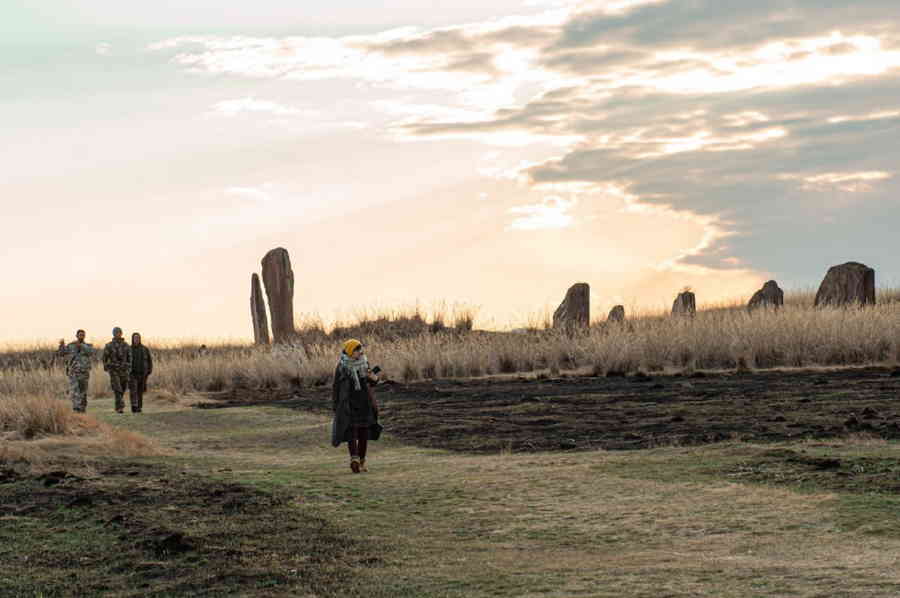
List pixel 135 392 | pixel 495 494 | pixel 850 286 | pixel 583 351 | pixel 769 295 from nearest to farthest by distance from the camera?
pixel 495 494 < pixel 135 392 < pixel 583 351 < pixel 850 286 < pixel 769 295

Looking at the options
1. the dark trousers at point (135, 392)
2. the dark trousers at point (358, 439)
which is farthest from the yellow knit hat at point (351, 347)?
the dark trousers at point (135, 392)

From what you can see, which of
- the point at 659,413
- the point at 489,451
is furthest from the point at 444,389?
the point at 489,451

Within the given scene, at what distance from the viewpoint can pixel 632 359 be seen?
26.1 m

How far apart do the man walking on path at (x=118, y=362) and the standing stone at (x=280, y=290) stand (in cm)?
1031

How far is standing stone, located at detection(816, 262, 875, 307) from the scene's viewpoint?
1231 inches

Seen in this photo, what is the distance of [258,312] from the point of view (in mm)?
38844

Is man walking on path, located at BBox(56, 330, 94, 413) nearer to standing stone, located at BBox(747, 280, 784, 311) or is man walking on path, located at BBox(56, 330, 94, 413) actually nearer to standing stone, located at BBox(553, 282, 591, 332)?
standing stone, located at BBox(553, 282, 591, 332)

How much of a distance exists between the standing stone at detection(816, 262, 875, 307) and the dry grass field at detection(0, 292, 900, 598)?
23.4 feet

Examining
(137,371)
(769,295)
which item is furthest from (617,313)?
(137,371)

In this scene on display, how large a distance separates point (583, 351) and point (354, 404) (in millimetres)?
14424

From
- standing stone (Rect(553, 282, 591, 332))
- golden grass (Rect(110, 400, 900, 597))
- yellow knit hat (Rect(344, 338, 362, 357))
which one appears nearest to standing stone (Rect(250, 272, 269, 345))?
standing stone (Rect(553, 282, 591, 332))

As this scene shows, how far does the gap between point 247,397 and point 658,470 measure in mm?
17500

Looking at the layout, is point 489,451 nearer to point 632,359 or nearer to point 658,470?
point 658,470

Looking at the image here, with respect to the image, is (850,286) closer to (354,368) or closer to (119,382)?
(119,382)
